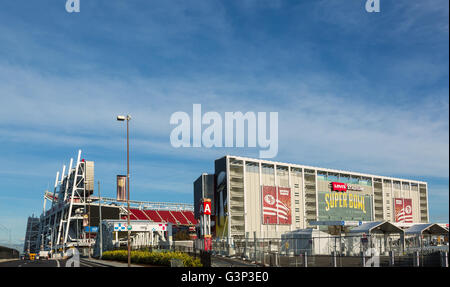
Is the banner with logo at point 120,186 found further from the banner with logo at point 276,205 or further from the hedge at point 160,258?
the hedge at point 160,258

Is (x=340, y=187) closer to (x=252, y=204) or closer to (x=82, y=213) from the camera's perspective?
(x=252, y=204)

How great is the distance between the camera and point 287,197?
389ft

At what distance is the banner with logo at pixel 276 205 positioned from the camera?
113000 millimetres

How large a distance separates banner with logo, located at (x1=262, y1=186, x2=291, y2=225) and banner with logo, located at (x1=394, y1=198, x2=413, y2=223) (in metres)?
47.1

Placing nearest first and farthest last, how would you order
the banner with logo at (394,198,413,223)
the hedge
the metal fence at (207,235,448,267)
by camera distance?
the metal fence at (207,235,448,267)
the hedge
the banner with logo at (394,198,413,223)

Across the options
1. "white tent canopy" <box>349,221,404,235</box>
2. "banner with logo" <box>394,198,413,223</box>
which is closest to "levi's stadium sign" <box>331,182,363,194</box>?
"banner with logo" <box>394,198,413,223</box>

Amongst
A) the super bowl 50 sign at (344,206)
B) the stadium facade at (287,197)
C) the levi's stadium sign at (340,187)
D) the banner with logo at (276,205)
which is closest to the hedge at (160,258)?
the stadium facade at (287,197)

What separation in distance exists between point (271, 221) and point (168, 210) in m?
51.6

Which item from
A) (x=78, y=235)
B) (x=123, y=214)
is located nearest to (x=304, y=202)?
(x=123, y=214)

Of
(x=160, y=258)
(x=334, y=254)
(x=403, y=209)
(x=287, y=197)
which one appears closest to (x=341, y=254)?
(x=334, y=254)

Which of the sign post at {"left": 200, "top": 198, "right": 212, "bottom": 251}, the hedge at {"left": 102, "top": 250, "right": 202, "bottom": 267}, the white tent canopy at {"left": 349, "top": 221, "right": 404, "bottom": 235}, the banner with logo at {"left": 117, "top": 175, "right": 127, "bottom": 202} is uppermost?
the banner with logo at {"left": 117, "top": 175, "right": 127, "bottom": 202}

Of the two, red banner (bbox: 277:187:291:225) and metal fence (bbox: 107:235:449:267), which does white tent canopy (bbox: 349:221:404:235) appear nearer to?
metal fence (bbox: 107:235:449:267)

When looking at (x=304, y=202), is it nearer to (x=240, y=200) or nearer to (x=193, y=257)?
(x=240, y=200)

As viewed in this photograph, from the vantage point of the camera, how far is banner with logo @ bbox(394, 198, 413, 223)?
148 meters
